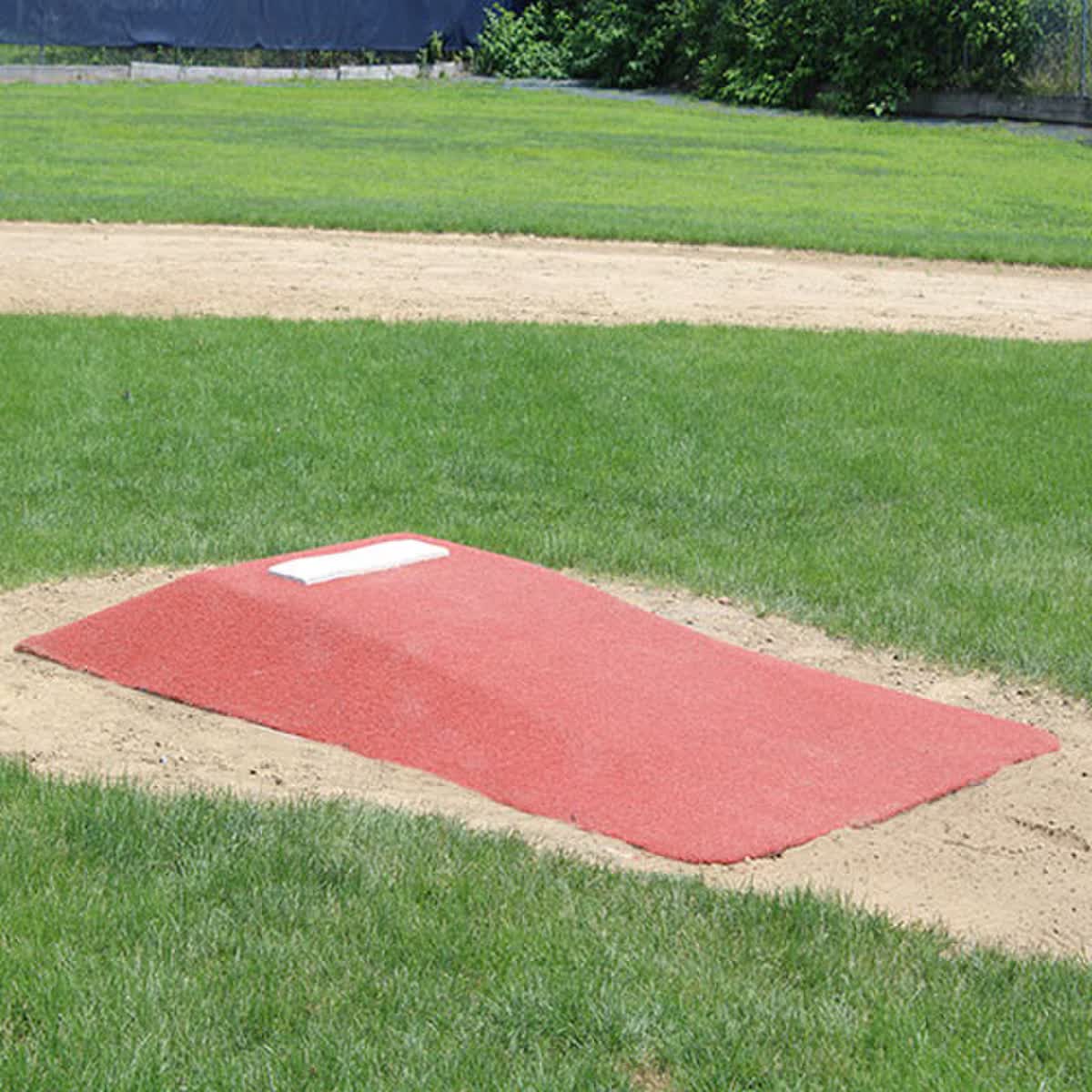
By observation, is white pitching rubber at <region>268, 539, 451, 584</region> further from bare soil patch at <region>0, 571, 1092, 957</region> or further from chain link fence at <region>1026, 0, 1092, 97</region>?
chain link fence at <region>1026, 0, 1092, 97</region>

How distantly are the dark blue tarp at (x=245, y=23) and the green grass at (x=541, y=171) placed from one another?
3270 millimetres

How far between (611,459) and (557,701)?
393 centimetres

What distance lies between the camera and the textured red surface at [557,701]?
4.80 meters

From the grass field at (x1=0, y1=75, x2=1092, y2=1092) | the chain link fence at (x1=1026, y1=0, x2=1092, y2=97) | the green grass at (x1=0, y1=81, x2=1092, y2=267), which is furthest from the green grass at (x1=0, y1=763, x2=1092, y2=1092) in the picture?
the chain link fence at (x1=1026, y1=0, x2=1092, y2=97)

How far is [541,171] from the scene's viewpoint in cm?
2103

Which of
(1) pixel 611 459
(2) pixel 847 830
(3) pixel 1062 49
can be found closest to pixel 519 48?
(3) pixel 1062 49

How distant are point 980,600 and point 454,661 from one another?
257 cm

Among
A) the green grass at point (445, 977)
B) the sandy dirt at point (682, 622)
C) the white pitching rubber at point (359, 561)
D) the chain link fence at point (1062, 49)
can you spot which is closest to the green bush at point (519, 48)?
the chain link fence at point (1062, 49)

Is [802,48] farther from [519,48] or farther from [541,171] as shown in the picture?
[541,171]

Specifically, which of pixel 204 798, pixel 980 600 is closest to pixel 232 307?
pixel 980 600

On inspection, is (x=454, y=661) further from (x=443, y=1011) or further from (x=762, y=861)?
(x=443, y=1011)

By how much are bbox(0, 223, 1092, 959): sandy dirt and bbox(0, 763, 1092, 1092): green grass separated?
1.14 feet

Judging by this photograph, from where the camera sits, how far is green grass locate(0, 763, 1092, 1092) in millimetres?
3248

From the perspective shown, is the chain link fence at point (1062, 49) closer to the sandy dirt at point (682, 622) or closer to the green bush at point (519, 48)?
the green bush at point (519, 48)
